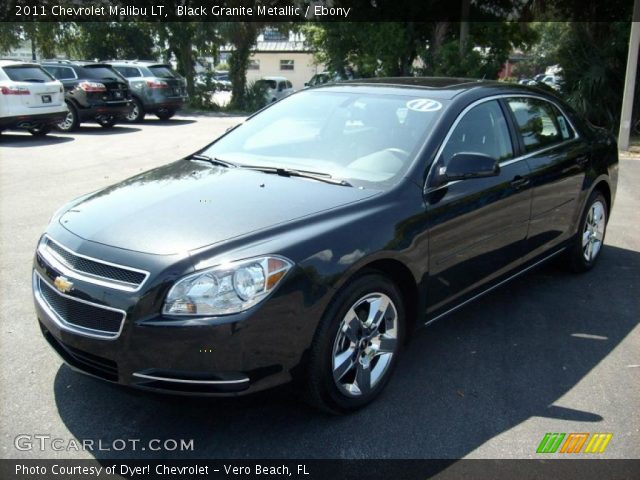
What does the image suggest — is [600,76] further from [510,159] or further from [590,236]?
[510,159]

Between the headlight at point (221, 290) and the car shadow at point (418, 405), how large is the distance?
42cm

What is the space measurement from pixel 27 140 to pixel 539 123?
1273cm

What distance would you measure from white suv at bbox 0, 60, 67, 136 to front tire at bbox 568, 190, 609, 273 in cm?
1229

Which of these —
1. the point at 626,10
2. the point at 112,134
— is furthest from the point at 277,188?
the point at 626,10

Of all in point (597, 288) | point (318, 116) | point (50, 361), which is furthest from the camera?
point (597, 288)

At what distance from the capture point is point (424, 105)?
160 inches

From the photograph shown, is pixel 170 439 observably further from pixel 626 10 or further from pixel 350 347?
pixel 626 10

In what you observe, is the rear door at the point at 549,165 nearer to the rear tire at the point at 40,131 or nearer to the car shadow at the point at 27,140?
the car shadow at the point at 27,140

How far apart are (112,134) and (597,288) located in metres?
13.2

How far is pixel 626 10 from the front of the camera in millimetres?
17672

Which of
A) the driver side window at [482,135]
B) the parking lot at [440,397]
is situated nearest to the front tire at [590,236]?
the parking lot at [440,397]

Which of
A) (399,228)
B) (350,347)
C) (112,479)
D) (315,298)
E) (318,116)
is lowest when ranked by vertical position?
(112,479)

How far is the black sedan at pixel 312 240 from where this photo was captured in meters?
2.77

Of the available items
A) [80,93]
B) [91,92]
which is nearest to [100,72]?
[91,92]
